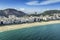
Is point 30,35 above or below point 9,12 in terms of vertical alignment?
below

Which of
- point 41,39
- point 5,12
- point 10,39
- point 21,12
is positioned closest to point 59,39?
point 41,39

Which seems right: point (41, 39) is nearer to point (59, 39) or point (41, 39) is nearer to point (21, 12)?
point (59, 39)

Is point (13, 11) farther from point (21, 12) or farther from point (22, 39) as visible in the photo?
point (22, 39)

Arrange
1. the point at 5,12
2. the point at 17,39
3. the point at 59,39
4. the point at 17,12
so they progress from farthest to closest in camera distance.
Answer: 1. the point at 17,12
2. the point at 5,12
3. the point at 17,39
4. the point at 59,39

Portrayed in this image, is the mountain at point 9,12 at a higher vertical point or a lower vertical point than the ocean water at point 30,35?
higher

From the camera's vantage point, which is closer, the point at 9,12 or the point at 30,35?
the point at 30,35

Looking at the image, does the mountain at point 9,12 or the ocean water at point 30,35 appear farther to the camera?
the mountain at point 9,12

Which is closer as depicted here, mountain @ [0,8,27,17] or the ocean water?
the ocean water

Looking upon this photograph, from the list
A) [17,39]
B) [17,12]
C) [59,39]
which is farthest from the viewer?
[17,12]

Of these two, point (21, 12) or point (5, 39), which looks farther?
point (21, 12)

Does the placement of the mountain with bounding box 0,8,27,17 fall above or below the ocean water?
above
